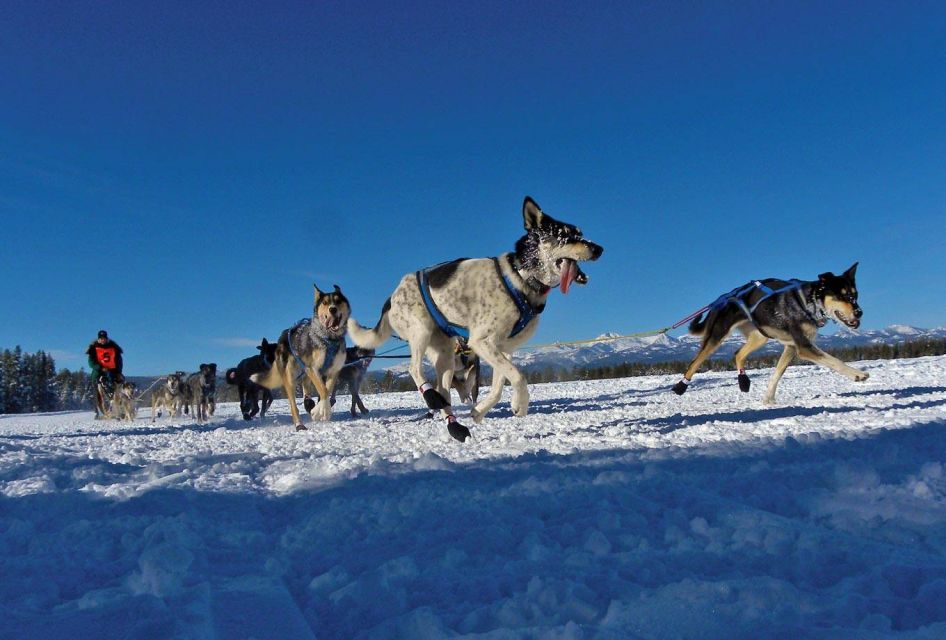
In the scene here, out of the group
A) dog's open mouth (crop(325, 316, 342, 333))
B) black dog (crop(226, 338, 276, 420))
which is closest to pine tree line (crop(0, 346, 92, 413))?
black dog (crop(226, 338, 276, 420))

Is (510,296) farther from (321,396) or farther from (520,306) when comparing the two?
(321,396)

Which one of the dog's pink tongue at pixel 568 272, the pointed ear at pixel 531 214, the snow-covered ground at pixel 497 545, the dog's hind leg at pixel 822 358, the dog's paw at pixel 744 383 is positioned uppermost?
the pointed ear at pixel 531 214

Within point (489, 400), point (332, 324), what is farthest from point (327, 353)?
point (489, 400)

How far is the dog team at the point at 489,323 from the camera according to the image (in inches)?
212

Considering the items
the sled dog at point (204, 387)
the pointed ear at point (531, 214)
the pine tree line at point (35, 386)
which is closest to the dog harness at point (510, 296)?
the pointed ear at point (531, 214)

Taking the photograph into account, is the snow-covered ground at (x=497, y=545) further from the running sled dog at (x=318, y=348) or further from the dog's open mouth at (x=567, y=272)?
the running sled dog at (x=318, y=348)

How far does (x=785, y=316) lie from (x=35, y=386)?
234ft

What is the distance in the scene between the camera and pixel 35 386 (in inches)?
2395

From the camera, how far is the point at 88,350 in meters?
15.3

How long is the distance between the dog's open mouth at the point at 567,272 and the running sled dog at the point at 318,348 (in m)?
4.23

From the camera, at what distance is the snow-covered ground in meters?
1.34

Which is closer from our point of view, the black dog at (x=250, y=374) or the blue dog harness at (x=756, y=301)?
the blue dog harness at (x=756, y=301)

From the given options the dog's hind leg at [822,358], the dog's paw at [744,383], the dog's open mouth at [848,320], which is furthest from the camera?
the dog's paw at [744,383]

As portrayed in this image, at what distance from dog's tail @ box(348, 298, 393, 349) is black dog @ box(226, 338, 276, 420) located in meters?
3.48
